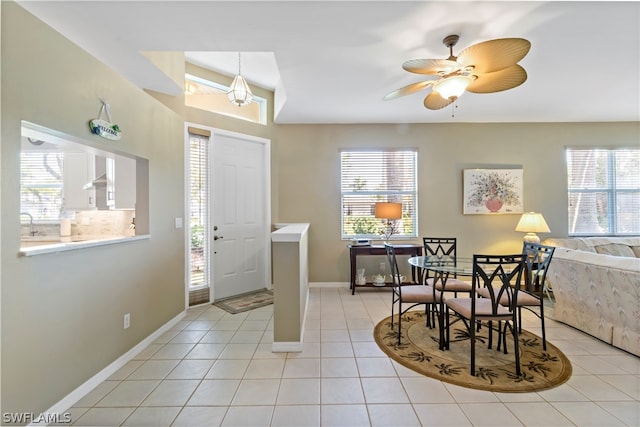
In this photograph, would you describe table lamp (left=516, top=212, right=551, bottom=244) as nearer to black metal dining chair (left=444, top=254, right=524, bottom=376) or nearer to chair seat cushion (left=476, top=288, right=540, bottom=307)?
chair seat cushion (left=476, top=288, right=540, bottom=307)

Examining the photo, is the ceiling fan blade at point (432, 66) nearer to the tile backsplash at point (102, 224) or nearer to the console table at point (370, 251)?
the console table at point (370, 251)

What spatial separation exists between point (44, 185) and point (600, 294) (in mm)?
6154

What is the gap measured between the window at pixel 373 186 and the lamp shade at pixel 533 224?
1.54 meters

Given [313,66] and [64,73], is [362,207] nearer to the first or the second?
[313,66]

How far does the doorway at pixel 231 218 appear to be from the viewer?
12.2 feet

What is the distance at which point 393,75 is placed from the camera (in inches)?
115

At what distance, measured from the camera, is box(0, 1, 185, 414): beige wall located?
4.83 feet

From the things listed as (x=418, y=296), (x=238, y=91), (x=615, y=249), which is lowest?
(x=418, y=296)

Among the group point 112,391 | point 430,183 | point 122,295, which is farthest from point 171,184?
point 430,183

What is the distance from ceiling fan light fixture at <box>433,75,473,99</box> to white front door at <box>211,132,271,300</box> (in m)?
2.90

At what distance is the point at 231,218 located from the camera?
402 cm

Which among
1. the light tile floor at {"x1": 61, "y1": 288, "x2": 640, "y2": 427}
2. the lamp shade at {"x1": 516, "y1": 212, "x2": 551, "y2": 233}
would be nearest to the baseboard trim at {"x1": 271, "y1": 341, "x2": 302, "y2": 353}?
the light tile floor at {"x1": 61, "y1": 288, "x2": 640, "y2": 427}

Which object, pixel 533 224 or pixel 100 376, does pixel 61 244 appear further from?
pixel 533 224

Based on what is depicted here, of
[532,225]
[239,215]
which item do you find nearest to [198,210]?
[239,215]
